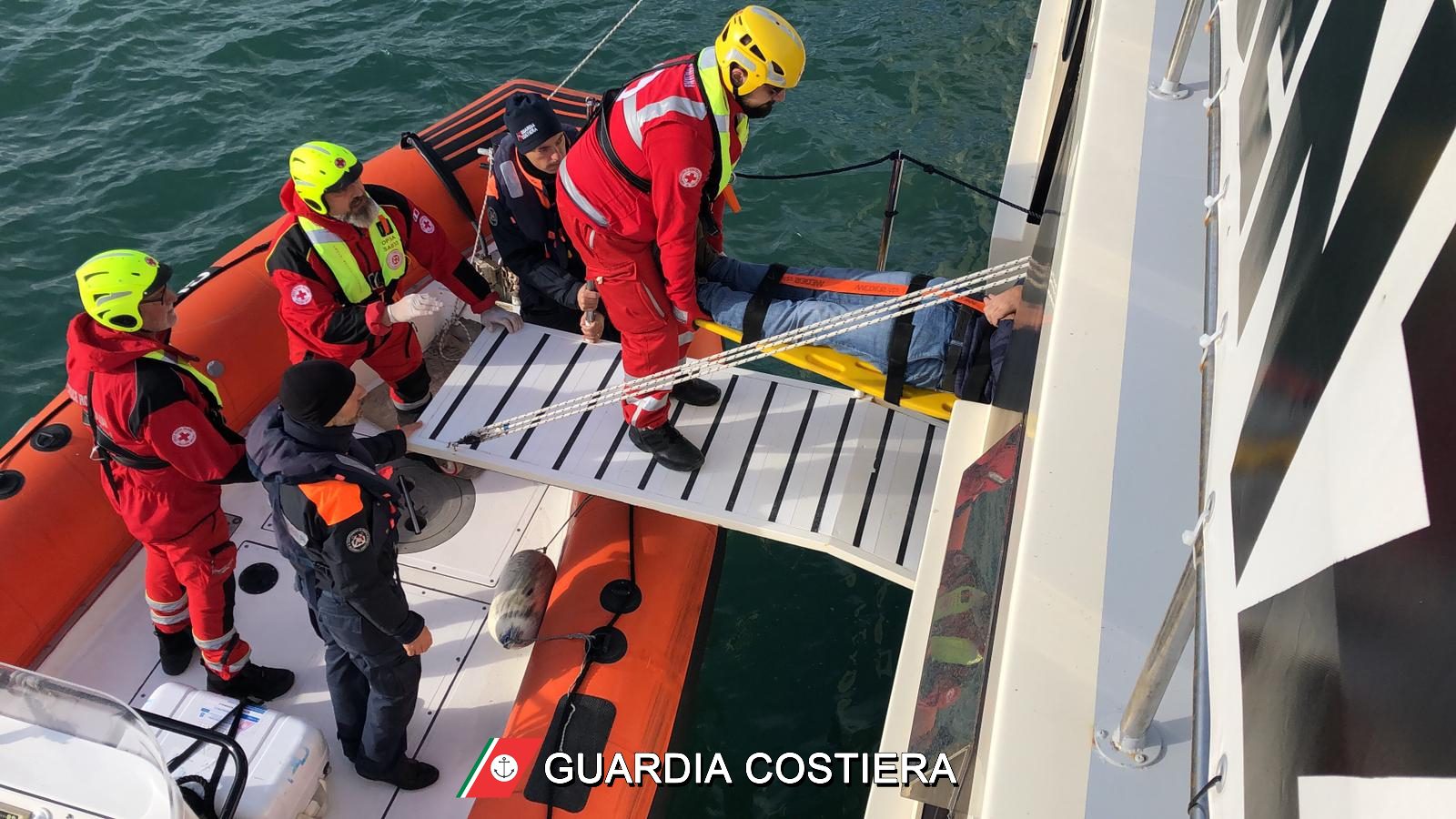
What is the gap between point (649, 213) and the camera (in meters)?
2.95

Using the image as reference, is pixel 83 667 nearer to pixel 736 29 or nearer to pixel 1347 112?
pixel 736 29

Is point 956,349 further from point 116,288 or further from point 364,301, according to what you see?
point 116,288

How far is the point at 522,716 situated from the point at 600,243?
151cm

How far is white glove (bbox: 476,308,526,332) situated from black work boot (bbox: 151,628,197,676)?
154 centimetres

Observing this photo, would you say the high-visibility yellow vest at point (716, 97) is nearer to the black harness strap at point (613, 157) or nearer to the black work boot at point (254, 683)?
the black harness strap at point (613, 157)

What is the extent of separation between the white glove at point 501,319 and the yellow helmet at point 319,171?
2.91 feet

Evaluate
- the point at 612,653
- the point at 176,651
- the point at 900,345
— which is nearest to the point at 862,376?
the point at 900,345

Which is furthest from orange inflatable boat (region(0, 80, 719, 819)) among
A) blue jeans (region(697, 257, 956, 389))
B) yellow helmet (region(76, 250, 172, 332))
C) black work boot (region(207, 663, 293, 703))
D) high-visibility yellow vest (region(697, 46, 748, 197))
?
high-visibility yellow vest (region(697, 46, 748, 197))

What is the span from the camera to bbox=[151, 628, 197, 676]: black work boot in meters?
3.17

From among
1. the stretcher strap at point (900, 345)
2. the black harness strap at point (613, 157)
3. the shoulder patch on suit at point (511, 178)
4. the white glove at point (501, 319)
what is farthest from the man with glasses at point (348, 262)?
the stretcher strap at point (900, 345)

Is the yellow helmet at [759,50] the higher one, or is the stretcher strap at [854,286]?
the yellow helmet at [759,50]

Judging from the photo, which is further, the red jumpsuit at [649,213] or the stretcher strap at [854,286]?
the stretcher strap at [854,286]

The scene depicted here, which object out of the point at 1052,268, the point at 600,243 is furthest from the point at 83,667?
the point at 1052,268

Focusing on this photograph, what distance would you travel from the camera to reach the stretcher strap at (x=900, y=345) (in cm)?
292
